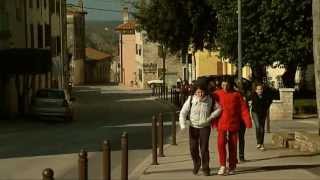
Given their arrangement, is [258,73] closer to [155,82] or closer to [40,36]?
[40,36]

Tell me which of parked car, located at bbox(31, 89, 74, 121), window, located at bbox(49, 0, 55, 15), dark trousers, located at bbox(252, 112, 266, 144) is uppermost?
window, located at bbox(49, 0, 55, 15)

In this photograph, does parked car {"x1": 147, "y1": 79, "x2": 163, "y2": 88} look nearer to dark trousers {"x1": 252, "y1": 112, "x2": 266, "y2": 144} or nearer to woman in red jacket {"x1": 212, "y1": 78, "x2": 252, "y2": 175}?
dark trousers {"x1": 252, "y1": 112, "x2": 266, "y2": 144}

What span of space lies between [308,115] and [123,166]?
2253 cm

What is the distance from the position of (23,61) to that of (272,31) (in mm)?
12242

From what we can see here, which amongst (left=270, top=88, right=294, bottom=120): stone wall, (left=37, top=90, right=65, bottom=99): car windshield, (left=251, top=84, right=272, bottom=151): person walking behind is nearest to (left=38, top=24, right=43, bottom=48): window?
(left=37, top=90, right=65, bottom=99): car windshield

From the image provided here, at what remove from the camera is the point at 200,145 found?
536 inches

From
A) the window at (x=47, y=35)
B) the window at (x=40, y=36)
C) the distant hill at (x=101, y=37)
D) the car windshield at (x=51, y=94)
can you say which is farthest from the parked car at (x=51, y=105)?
the distant hill at (x=101, y=37)

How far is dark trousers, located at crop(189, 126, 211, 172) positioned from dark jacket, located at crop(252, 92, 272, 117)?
507 centimetres

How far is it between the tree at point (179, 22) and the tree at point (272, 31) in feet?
14.4

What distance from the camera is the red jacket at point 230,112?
13.8 m

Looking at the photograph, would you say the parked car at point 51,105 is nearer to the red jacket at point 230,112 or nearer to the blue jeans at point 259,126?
the blue jeans at point 259,126

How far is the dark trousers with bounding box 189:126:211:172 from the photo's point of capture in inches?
527

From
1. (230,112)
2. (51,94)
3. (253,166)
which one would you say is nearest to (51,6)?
(51,94)

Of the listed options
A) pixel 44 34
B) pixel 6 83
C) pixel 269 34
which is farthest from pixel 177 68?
pixel 269 34
